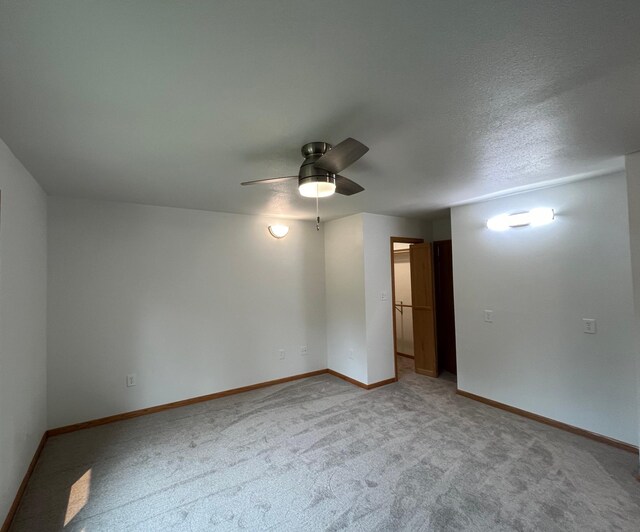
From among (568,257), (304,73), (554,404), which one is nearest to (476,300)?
(568,257)

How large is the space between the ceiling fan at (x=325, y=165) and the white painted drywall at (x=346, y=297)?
2129 mm

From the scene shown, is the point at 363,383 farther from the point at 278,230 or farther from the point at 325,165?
the point at 325,165

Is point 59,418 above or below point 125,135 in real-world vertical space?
below

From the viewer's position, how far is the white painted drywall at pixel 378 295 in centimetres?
395

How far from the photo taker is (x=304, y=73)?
121 centimetres

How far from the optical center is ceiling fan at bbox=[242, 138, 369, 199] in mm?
1533

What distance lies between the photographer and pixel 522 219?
295 centimetres

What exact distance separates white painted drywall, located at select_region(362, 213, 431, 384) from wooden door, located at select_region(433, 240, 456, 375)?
2.92 ft

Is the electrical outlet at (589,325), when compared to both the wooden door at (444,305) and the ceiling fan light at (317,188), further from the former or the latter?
the ceiling fan light at (317,188)

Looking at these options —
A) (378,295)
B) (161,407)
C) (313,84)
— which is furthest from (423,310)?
(313,84)

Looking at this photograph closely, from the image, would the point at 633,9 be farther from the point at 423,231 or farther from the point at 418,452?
the point at 423,231

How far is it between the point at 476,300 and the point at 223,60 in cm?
348

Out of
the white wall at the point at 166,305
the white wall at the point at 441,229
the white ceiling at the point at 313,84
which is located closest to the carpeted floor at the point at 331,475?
the white wall at the point at 166,305

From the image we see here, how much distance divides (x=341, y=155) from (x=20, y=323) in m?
2.52
